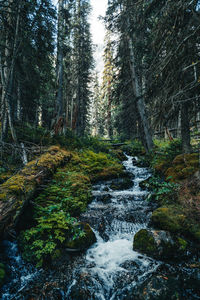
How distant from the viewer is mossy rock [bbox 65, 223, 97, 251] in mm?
3594

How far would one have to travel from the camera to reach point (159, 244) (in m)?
3.46

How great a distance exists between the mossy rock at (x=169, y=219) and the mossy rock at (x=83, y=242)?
1.85 metres

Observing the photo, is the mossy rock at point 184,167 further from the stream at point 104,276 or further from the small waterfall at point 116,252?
the stream at point 104,276

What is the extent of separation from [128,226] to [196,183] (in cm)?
268

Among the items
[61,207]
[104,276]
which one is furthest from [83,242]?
[61,207]

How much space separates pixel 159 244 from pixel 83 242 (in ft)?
5.97

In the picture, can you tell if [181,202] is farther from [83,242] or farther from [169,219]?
[83,242]

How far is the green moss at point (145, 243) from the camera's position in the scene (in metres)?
3.47

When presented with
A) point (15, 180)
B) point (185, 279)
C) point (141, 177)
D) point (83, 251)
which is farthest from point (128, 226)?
point (141, 177)

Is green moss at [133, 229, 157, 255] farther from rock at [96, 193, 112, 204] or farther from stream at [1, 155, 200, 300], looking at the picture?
rock at [96, 193, 112, 204]

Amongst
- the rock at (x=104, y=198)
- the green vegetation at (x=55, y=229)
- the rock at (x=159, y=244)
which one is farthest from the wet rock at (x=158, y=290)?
the rock at (x=104, y=198)

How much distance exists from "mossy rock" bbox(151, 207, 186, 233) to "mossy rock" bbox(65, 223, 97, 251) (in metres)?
1.85

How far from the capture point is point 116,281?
9.57 feet

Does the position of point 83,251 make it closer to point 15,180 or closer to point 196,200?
point 15,180
